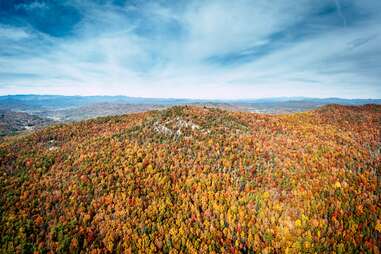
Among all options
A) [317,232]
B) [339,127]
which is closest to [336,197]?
[317,232]

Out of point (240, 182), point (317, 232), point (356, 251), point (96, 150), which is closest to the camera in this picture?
point (356, 251)

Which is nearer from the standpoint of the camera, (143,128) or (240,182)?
(240,182)

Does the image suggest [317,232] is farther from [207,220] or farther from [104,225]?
[104,225]

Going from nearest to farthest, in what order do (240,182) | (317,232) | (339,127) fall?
1. (317,232)
2. (240,182)
3. (339,127)

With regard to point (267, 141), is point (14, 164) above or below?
below

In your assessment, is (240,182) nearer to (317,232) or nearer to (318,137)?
(317,232)

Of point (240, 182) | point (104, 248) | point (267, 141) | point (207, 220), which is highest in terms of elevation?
point (267, 141)
